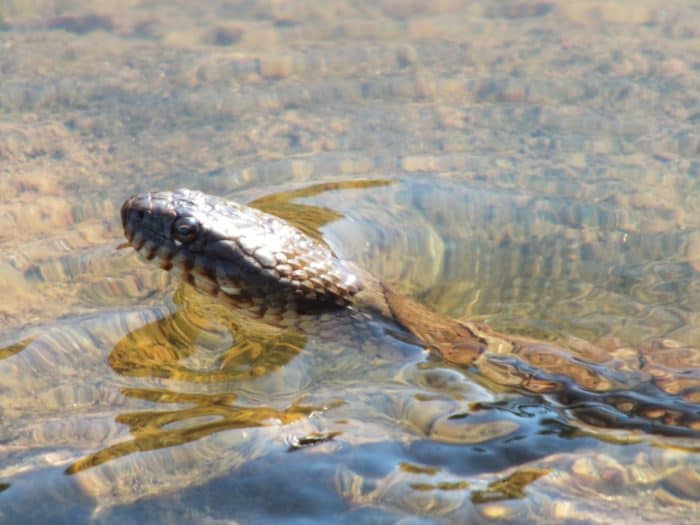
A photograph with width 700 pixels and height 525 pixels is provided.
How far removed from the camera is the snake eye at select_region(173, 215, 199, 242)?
3.84 m

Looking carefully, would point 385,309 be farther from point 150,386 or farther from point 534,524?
point 534,524

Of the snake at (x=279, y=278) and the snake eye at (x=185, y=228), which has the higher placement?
the snake eye at (x=185, y=228)

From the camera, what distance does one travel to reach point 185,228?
3842 millimetres

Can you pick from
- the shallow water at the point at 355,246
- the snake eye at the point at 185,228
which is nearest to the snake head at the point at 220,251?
the snake eye at the point at 185,228

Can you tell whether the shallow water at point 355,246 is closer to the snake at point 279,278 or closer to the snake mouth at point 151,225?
the snake at point 279,278

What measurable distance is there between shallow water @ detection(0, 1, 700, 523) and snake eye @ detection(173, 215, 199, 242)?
1.00 ft

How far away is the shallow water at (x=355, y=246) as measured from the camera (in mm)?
2660

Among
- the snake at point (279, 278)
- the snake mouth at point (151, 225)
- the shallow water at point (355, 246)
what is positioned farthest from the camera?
the snake mouth at point (151, 225)

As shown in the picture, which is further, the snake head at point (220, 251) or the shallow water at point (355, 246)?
the snake head at point (220, 251)

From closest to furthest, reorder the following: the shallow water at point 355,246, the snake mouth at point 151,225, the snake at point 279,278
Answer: the shallow water at point 355,246 < the snake at point 279,278 < the snake mouth at point 151,225

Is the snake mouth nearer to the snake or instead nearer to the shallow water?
the snake

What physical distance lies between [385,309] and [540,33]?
346 centimetres

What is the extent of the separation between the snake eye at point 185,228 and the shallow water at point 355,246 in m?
0.30

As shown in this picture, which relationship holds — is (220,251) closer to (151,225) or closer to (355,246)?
(151,225)
